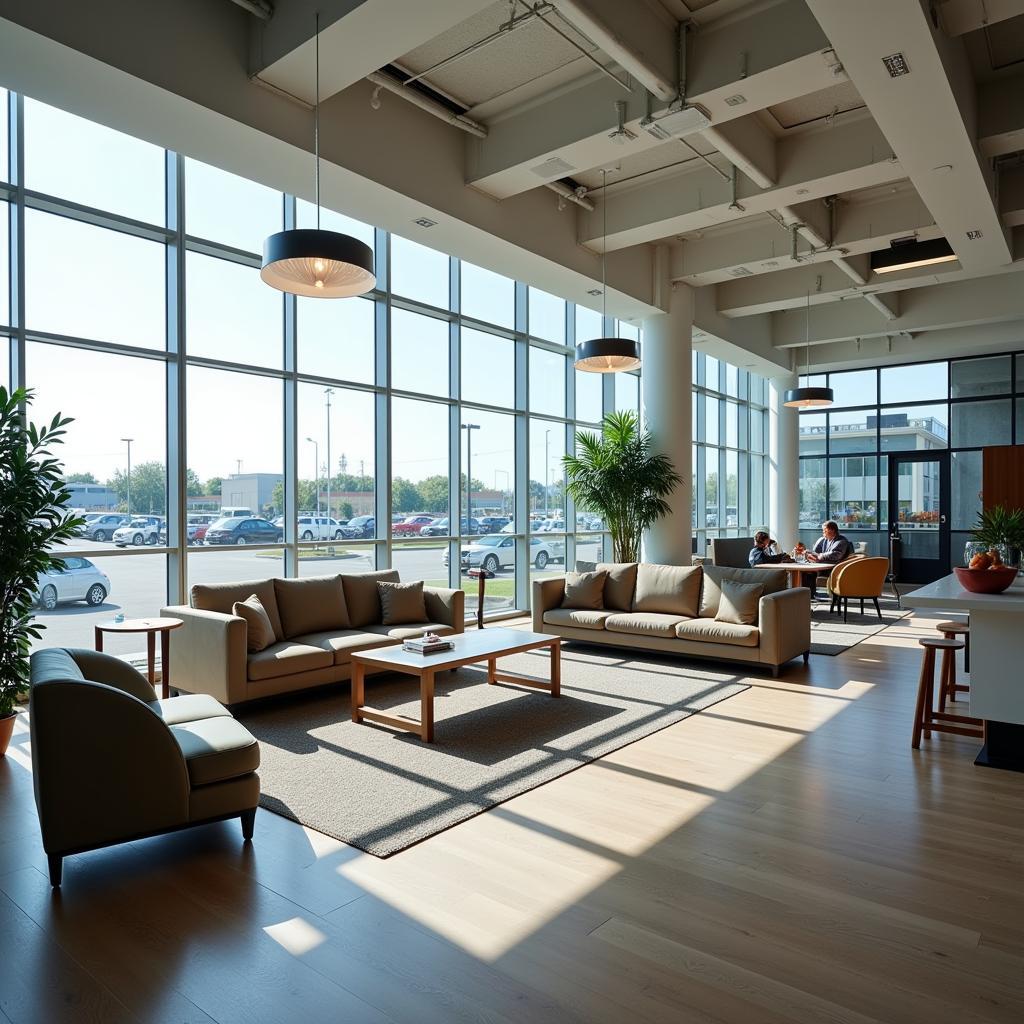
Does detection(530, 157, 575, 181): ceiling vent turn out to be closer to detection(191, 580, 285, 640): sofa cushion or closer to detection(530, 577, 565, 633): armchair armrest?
detection(530, 577, 565, 633): armchair armrest

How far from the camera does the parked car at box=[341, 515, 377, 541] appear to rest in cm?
770

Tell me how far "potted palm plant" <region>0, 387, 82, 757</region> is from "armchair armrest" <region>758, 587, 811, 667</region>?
5.13 metres

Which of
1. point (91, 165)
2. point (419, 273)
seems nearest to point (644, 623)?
point (419, 273)

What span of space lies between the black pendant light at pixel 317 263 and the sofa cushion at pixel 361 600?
2.98 m

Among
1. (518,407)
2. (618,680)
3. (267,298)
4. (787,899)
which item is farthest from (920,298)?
(787,899)

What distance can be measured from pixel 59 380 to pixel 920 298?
10.7 m

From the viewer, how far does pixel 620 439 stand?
9.19m

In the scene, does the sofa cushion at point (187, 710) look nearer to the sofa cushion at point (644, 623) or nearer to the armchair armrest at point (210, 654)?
the armchair armrest at point (210, 654)

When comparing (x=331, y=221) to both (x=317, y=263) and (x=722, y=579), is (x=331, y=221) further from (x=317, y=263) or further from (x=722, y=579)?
(x=722, y=579)

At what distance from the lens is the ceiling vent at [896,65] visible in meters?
4.48

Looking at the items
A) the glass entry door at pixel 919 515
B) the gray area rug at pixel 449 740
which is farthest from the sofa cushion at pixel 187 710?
the glass entry door at pixel 919 515

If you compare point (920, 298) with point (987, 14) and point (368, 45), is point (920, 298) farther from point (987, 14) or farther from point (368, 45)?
point (368, 45)

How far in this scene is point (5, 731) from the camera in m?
4.45

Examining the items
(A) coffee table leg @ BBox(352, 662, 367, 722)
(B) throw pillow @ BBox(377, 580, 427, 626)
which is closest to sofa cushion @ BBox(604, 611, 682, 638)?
(B) throw pillow @ BBox(377, 580, 427, 626)
